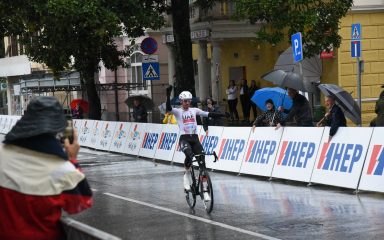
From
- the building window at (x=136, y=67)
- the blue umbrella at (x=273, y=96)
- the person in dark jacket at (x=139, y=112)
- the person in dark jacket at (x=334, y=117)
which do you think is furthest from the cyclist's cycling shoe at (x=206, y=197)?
the building window at (x=136, y=67)

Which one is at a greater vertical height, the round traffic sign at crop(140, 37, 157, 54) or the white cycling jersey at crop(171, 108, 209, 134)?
the round traffic sign at crop(140, 37, 157, 54)

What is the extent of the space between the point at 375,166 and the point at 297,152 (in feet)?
8.56

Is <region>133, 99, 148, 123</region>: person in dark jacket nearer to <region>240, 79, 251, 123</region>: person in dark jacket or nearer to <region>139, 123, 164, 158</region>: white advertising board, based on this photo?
<region>139, 123, 164, 158</region>: white advertising board

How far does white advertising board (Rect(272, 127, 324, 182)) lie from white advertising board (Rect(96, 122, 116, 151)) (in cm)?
1146

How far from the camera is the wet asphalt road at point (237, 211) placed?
1011 cm

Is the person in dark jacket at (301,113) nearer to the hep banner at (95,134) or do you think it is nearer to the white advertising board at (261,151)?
the white advertising board at (261,151)

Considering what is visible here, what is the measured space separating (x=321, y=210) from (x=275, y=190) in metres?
2.84

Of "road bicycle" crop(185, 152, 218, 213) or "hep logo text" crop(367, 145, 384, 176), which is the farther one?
"hep logo text" crop(367, 145, 384, 176)

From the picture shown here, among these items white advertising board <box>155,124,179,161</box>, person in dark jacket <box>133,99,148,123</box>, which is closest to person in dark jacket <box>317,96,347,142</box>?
white advertising board <box>155,124,179,161</box>

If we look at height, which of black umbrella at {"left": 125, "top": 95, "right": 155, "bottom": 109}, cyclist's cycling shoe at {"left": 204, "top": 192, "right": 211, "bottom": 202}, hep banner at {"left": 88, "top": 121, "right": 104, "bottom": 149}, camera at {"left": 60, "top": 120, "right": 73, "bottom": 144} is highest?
camera at {"left": 60, "top": 120, "right": 73, "bottom": 144}

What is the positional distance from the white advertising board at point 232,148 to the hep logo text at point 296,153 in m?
1.64

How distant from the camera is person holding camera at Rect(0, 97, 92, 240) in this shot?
4621 millimetres

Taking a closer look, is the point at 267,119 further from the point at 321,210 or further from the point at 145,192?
the point at 321,210

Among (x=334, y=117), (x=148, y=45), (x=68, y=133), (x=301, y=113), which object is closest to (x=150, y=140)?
(x=148, y=45)
